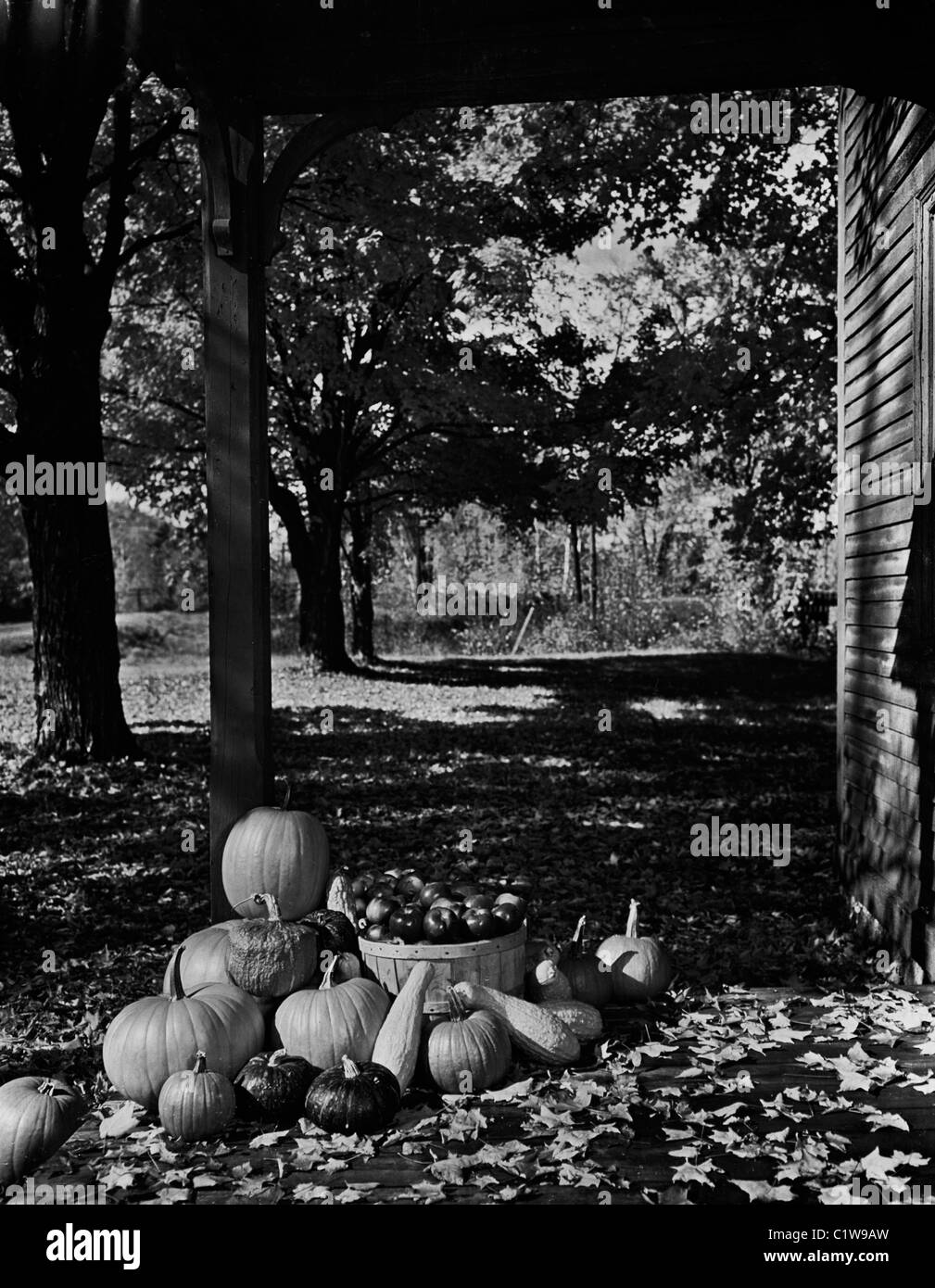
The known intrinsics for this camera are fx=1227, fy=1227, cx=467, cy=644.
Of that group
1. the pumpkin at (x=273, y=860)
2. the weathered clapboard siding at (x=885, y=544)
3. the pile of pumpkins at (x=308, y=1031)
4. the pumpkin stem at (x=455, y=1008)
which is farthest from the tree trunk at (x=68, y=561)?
the pumpkin stem at (x=455, y=1008)

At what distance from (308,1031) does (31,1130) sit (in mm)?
894

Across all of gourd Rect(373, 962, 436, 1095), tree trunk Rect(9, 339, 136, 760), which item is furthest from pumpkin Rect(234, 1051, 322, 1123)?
tree trunk Rect(9, 339, 136, 760)

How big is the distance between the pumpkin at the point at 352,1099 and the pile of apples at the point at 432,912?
0.78 metres

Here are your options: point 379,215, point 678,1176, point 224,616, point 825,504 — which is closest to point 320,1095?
point 678,1176

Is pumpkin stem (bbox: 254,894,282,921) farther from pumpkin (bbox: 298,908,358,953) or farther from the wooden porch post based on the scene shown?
the wooden porch post

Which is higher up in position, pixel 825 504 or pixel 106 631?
pixel 825 504

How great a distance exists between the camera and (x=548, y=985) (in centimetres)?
455

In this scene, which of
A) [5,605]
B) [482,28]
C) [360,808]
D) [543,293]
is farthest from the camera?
[5,605]

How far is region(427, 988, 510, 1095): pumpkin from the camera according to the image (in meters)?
3.92

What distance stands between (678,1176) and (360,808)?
6.73 metres

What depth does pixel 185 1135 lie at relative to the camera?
3.62m

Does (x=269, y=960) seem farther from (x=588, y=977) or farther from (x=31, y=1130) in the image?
(x=588, y=977)

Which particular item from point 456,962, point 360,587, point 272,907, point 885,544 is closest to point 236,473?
point 272,907

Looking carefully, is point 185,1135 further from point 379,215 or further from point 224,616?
point 379,215
